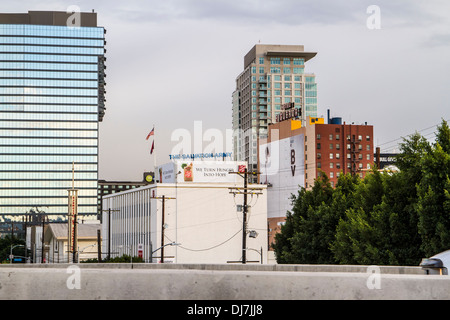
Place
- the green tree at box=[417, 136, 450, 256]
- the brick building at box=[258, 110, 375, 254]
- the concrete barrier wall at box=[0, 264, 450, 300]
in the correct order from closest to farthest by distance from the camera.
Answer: the concrete barrier wall at box=[0, 264, 450, 300] → the green tree at box=[417, 136, 450, 256] → the brick building at box=[258, 110, 375, 254]

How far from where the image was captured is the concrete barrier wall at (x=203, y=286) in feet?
17.6

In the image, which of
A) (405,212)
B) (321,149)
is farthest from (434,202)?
(321,149)

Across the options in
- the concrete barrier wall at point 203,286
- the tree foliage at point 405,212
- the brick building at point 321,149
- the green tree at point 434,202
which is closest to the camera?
the concrete barrier wall at point 203,286

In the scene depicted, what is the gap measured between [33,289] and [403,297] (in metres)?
3.13

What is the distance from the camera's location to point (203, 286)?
5.40 meters

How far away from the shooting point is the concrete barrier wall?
17.6 feet

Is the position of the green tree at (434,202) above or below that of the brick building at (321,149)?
below

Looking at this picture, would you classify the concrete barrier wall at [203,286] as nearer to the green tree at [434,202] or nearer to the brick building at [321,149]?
the green tree at [434,202]

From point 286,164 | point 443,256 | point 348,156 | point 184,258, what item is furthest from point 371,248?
point 286,164

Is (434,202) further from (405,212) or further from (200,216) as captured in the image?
(200,216)

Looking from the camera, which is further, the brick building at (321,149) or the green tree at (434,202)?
the brick building at (321,149)

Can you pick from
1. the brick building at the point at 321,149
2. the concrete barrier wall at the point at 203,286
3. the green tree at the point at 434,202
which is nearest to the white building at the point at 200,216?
the brick building at the point at 321,149

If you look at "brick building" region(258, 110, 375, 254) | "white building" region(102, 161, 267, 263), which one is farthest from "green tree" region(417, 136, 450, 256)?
"brick building" region(258, 110, 375, 254)

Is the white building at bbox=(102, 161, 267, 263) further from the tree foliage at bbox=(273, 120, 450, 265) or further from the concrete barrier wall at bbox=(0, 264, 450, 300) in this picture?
the concrete barrier wall at bbox=(0, 264, 450, 300)
